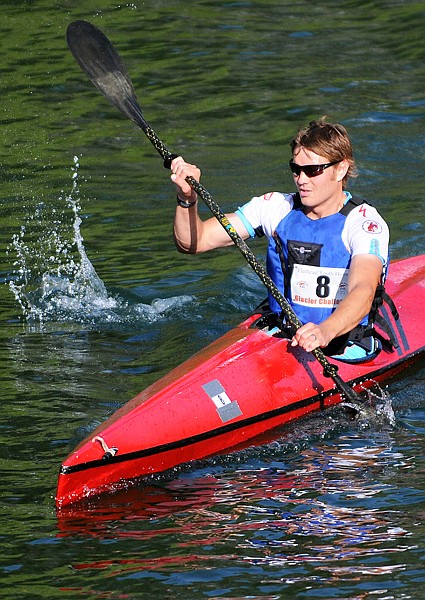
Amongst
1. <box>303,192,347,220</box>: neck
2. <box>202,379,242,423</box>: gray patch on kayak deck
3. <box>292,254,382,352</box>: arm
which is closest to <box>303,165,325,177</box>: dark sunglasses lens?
<box>303,192,347,220</box>: neck

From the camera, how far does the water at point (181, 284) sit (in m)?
4.38

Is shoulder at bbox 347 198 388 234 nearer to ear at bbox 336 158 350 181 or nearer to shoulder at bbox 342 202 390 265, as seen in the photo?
shoulder at bbox 342 202 390 265

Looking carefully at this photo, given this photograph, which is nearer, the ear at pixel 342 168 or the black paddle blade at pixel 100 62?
the ear at pixel 342 168

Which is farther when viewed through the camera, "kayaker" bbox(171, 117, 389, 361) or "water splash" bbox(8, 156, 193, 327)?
"water splash" bbox(8, 156, 193, 327)

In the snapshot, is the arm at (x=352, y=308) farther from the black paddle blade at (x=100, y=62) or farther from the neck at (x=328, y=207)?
the black paddle blade at (x=100, y=62)

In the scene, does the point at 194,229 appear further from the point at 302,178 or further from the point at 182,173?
the point at 302,178

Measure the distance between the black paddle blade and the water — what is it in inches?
57.6

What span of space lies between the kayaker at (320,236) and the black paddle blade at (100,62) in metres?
0.77

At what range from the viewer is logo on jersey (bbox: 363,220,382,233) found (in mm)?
5609

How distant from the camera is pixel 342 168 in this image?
563cm

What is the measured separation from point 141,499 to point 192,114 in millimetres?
7218

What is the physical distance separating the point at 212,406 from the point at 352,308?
759mm

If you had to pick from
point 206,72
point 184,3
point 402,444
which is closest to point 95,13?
point 184,3

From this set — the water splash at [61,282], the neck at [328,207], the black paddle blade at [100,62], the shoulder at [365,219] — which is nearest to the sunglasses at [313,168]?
the neck at [328,207]
